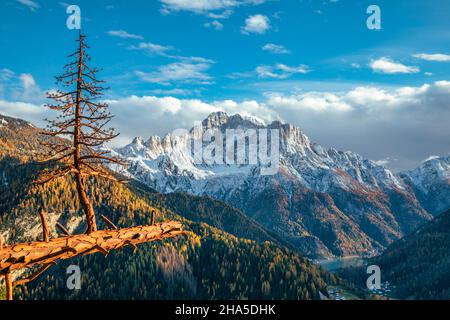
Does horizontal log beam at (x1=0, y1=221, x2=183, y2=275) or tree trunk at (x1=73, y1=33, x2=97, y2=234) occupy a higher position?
tree trunk at (x1=73, y1=33, x2=97, y2=234)

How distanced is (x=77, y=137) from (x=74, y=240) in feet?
19.5

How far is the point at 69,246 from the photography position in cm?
1559

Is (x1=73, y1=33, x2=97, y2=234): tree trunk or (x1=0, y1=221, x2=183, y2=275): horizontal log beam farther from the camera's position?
(x1=73, y1=33, x2=97, y2=234): tree trunk

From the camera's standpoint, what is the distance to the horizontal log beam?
14294mm

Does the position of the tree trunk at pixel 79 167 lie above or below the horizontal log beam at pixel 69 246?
above

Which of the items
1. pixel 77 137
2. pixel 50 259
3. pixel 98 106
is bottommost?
pixel 50 259

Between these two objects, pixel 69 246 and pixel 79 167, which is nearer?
pixel 69 246

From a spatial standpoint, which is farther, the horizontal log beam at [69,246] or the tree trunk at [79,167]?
the tree trunk at [79,167]

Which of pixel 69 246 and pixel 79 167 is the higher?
pixel 79 167

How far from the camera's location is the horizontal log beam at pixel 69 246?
1429 cm
